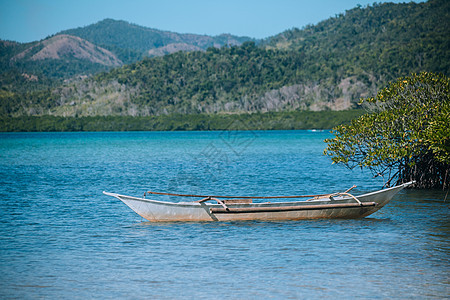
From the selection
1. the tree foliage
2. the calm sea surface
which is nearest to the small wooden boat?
the calm sea surface

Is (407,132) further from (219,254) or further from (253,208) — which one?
(219,254)

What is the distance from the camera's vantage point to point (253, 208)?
813 inches

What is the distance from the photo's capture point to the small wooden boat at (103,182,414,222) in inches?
813

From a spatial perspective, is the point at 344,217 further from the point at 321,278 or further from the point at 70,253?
the point at 70,253

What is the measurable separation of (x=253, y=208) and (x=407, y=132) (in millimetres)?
10706

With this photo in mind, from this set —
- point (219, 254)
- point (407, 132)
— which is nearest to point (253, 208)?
point (219, 254)

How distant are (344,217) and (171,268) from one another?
904cm

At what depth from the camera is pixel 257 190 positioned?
35.2m

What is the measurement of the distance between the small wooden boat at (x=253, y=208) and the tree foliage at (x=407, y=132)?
5.49 m

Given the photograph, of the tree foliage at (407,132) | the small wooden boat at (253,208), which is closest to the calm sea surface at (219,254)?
the small wooden boat at (253,208)

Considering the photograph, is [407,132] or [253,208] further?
[407,132]

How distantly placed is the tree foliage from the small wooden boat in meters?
5.49

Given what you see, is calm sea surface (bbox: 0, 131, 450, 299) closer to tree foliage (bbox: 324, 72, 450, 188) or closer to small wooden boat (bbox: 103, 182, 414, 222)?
small wooden boat (bbox: 103, 182, 414, 222)

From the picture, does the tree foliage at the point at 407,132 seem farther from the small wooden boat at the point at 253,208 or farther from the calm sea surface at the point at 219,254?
the small wooden boat at the point at 253,208
